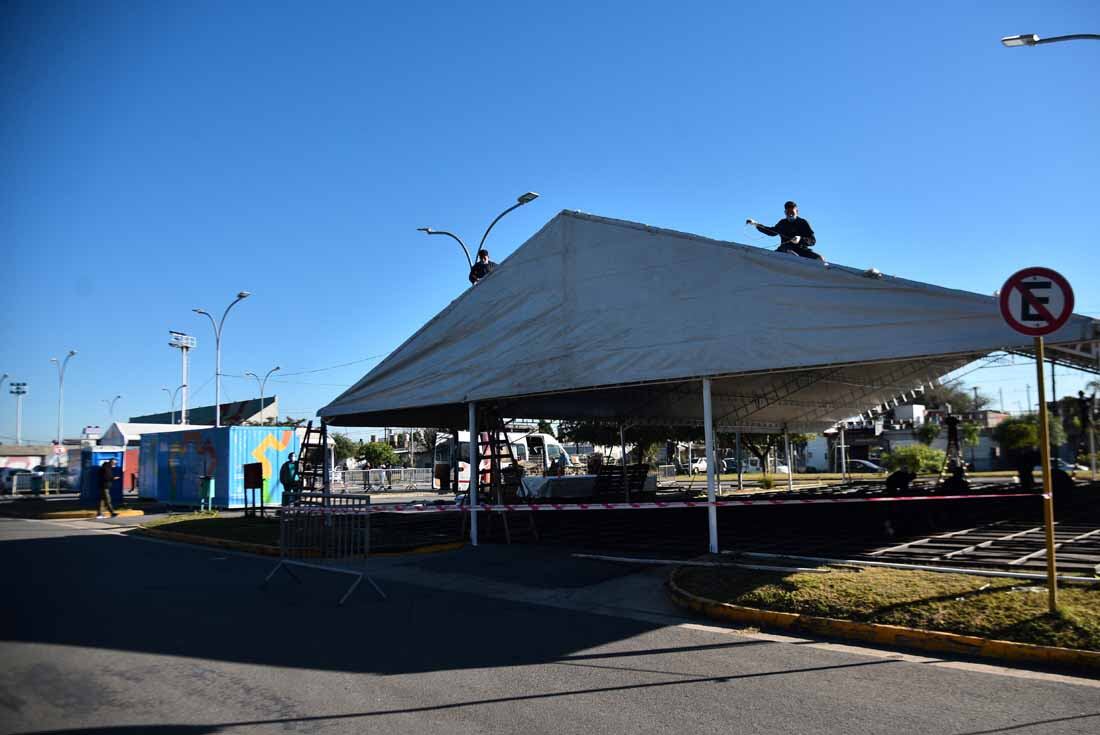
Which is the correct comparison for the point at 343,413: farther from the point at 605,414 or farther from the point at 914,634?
the point at 914,634

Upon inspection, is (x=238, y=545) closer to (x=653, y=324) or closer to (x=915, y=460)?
(x=653, y=324)

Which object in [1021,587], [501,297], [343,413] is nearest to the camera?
[1021,587]

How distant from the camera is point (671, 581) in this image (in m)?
9.99

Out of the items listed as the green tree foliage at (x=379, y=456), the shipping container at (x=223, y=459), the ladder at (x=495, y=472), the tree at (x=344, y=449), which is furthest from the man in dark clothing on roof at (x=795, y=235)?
the tree at (x=344, y=449)

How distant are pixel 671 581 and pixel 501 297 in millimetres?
6808

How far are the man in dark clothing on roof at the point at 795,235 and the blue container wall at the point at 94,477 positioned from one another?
1104 inches

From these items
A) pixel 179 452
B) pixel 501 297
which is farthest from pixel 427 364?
pixel 179 452

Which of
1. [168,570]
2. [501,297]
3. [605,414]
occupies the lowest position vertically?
[168,570]

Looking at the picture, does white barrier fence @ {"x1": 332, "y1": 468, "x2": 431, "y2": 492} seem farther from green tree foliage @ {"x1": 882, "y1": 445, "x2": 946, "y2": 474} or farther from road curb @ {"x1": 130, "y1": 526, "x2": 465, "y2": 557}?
green tree foliage @ {"x1": 882, "y1": 445, "x2": 946, "y2": 474}

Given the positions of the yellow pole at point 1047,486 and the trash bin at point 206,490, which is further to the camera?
the trash bin at point 206,490

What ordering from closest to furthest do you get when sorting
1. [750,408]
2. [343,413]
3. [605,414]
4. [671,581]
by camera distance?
[671,581], [343,413], [605,414], [750,408]

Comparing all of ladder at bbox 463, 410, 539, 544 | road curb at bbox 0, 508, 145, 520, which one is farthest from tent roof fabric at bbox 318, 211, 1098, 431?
road curb at bbox 0, 508, 145, 520

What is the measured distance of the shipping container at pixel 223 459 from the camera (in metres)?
26.8

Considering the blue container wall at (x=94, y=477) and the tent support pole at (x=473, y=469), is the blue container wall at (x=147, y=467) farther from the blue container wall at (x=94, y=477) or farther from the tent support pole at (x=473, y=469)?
the tent support pole at (x=473, y=469)
